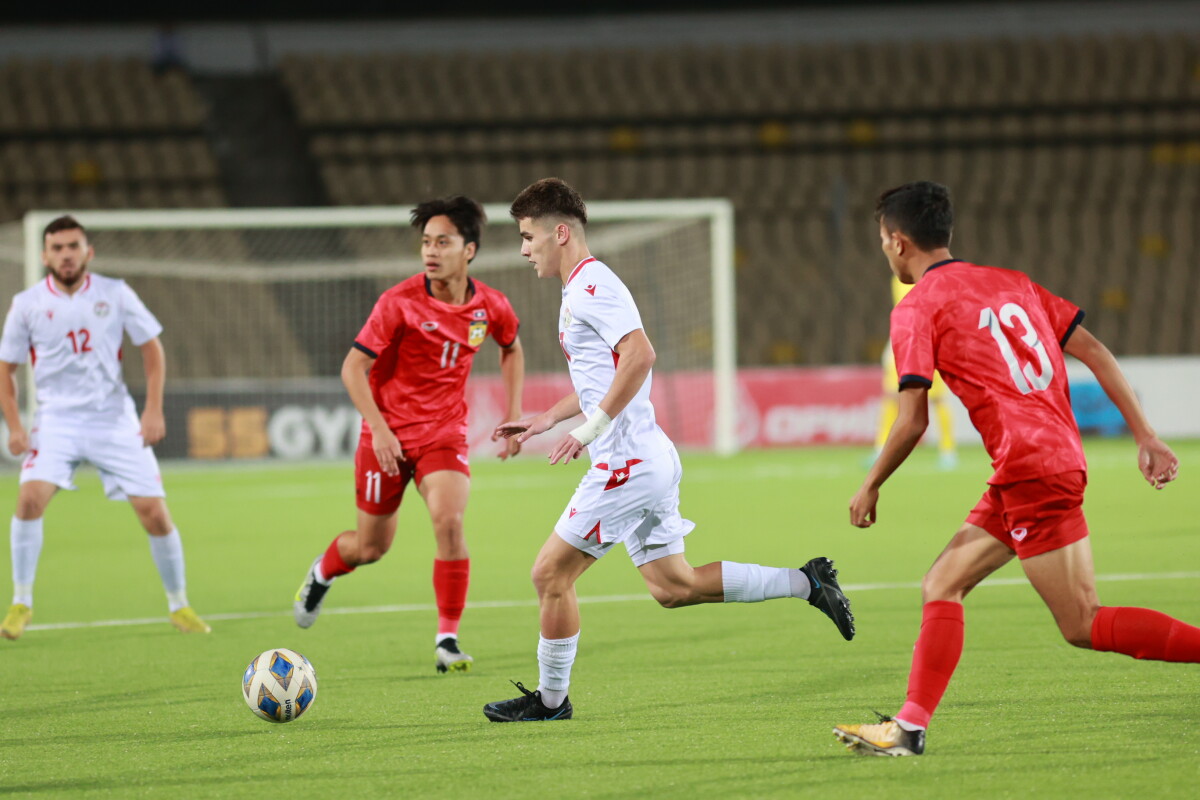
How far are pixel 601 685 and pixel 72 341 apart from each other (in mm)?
3440

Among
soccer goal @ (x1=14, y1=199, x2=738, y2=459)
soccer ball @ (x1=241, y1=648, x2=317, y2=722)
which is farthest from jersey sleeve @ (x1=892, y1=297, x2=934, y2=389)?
soccer goal @ (x1=14, y1=199, x2=738, y2=459)

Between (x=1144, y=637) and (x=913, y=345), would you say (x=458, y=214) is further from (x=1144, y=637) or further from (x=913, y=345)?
(x=1144, y=637)

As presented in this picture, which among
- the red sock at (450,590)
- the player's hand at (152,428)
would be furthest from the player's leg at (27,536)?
the red sock at (450,590)

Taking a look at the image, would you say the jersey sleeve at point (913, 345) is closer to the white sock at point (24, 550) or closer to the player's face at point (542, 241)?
the player's face at point (542, 241)

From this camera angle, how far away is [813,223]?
24.4m

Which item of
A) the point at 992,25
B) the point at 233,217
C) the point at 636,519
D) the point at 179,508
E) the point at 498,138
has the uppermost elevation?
the point at 992,25

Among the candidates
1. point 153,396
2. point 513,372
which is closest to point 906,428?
point 513,372

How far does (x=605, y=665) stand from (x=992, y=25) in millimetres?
22798

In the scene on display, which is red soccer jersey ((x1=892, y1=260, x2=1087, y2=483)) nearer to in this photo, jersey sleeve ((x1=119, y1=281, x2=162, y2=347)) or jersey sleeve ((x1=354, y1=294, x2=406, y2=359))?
jersey sleeve ((x1=354, y1=294, x2=406, y2=359))

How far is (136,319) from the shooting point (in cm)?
739

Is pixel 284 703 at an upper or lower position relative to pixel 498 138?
lower

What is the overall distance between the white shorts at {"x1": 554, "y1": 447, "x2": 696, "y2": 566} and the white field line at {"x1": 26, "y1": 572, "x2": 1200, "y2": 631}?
298 centimetres

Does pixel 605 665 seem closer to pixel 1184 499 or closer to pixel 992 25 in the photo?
pixel 1184 499

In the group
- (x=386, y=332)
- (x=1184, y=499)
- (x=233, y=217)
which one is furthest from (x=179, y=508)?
(x=1184, y=499)
